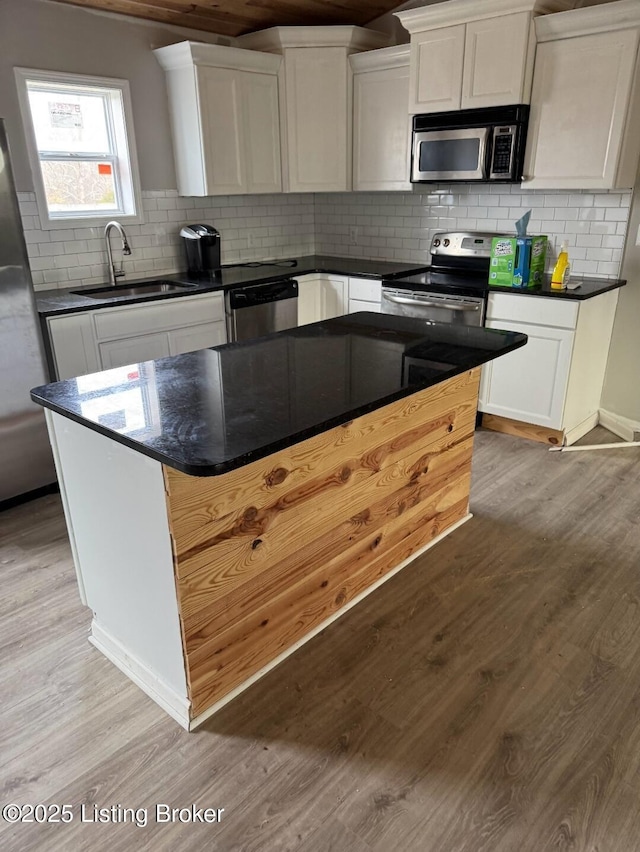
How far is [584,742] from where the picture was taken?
1.75 m

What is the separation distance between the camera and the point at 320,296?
4527 mm

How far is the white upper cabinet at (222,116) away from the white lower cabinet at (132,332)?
89 centimetres

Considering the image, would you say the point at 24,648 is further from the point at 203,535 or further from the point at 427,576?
the point at 427,576

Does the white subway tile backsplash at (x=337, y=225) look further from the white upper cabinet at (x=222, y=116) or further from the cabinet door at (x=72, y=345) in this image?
the cabinet door at (x=72, y=345)

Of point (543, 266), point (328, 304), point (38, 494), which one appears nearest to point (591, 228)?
point (543, 266)

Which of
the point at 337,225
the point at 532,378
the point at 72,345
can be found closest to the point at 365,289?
the point at 337,225

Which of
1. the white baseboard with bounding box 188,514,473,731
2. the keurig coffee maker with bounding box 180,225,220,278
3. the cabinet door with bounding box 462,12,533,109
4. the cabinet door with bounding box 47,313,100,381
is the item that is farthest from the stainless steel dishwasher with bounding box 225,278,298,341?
the white baseboard with bounding box 188,514,473,731

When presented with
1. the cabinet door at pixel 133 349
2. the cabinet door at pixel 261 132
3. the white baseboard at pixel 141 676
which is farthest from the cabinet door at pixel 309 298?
the white baseboard at pixel 141 676

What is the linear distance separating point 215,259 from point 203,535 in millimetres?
3022

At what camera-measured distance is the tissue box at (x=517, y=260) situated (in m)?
3.57

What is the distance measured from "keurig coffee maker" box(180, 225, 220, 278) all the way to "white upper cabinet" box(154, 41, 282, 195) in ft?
0.82

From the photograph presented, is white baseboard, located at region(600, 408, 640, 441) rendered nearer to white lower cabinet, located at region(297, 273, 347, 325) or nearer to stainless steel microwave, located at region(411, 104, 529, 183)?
stainless steel microwave, located at region(411, 104, 529, 183)

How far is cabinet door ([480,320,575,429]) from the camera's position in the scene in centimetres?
351

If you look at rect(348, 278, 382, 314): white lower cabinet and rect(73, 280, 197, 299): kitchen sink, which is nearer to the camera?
rect(73, 280, 197, 299): kitchen sink
